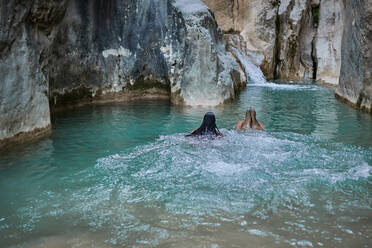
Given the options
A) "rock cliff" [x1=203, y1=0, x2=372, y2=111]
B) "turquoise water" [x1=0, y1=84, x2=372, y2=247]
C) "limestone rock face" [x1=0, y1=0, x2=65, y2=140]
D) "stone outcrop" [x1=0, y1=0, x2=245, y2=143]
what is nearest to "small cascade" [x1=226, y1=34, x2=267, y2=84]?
"rock cliff" [x1=203, y1=0, x2=372, y2=111]

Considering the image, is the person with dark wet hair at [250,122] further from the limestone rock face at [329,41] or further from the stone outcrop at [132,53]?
the limestone rock face at [329,41]

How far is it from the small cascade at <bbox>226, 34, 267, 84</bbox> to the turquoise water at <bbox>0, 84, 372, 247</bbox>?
483 inches

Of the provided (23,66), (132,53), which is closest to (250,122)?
(23,66)

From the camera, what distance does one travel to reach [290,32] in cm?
2508

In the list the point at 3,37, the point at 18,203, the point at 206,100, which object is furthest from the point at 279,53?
the point at 18,203

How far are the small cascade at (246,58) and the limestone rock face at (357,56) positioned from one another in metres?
7.57

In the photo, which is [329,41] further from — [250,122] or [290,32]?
[250,122]

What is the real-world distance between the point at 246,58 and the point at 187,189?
18884mm

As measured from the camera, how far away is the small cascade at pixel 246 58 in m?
21.2

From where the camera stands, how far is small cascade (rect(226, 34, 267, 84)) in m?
21.2

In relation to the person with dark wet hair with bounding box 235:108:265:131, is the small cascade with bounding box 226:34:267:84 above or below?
above

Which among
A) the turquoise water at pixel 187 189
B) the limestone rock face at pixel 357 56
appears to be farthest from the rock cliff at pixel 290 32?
the turquoise water at pixel 187 189

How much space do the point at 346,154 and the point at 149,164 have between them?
3721mm

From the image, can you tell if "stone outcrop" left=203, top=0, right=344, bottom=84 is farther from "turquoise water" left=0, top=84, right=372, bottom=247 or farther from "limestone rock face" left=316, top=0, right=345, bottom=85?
"turquoise water" left=0, top=84, right=372, bottom=247
